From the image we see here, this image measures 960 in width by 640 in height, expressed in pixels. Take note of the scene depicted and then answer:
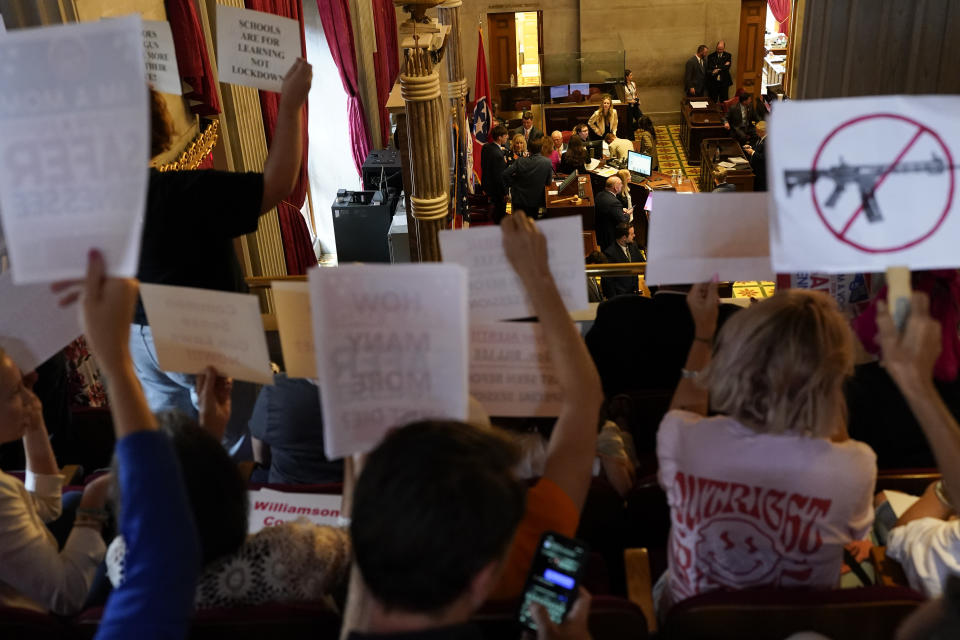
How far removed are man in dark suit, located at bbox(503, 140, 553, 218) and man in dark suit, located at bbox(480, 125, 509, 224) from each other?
0.25 metres

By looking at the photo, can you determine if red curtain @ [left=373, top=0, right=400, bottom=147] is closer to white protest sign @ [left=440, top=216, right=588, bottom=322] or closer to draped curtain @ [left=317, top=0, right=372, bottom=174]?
draped curtain @ [left=317, top=0, right=372, bottom=174]

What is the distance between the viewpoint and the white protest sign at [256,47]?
252 centimetres

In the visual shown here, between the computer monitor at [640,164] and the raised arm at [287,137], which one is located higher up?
the raised arm at [287,137]

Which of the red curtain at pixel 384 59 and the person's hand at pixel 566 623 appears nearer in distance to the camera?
the person's hand at pixel 566 623

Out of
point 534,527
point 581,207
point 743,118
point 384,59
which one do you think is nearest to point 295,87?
point 534,527

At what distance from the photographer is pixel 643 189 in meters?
9.23

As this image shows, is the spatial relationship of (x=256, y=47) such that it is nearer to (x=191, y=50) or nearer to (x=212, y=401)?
(x=212, y=401)

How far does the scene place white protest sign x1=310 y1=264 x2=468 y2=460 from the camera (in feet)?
4.84

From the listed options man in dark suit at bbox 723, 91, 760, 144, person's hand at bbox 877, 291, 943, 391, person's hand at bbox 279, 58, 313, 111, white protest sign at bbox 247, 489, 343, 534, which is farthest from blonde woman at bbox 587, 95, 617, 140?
person's hand at bbox 877, 291, 943, 391

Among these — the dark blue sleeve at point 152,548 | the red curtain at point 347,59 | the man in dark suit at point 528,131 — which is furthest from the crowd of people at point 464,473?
the man in dark suit at point 528,131

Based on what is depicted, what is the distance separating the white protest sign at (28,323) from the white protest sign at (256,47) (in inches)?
34.2

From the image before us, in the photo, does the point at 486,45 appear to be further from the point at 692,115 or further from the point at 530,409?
the point at 530,409

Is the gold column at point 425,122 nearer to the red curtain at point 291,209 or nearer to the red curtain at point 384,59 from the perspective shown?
the red curtain at point 291,209

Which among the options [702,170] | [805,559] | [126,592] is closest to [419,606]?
[126,592]
